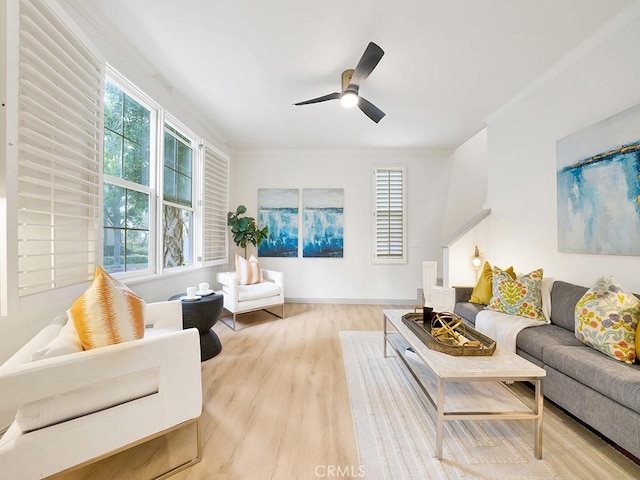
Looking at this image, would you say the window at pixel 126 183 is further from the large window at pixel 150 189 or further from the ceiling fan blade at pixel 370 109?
the ceiling fan blade at pixel 370 109

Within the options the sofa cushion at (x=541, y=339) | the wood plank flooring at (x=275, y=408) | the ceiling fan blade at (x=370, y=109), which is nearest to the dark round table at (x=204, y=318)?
the wood plank flooring at (x=275, y=408)

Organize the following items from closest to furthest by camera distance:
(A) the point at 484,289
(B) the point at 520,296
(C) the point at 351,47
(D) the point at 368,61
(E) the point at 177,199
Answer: (D) the point at 368,61
(C) the point at 351,47
(B) the point at 520,296
(A) the point at 484,289
(E) the point at 177,199

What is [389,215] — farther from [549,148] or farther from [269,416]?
[269,416]

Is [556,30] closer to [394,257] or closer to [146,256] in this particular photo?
[394,257]

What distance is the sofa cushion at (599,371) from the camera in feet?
4.22

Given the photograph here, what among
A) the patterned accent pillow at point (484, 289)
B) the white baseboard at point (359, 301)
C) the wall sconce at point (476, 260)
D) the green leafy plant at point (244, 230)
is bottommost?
the white baseboard at point (359, 301)

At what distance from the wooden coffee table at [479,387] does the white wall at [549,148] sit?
1.36 m

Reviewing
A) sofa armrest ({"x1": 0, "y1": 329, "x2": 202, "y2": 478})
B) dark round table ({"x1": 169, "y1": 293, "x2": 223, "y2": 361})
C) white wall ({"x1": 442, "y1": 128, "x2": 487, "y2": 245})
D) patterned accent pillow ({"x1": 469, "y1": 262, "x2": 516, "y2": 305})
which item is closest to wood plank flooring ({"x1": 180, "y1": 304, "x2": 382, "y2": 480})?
dark round table ({"x1": 169, "y1": 293, "x2": 223, "y2": 361})

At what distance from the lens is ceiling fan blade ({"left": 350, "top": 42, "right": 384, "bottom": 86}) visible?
1849 millimetres

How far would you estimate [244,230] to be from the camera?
4254 mm

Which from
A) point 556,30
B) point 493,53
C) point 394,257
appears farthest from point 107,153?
point 394,257

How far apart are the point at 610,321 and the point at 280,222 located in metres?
4.14

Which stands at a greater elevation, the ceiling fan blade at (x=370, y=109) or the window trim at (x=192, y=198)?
the ceiling fan blade at (x=370, y=109)

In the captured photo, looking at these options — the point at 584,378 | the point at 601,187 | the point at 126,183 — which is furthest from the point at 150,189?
the point at 601,187
